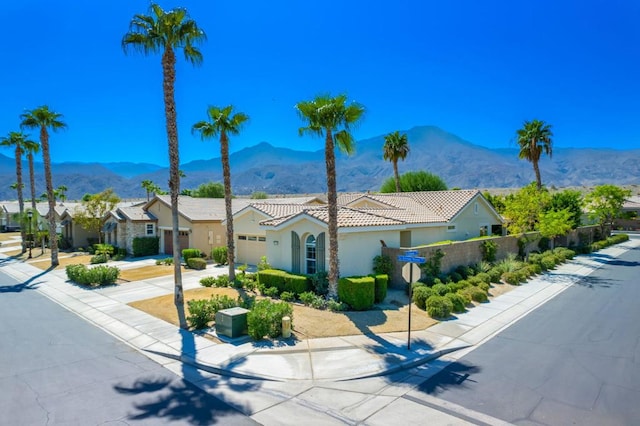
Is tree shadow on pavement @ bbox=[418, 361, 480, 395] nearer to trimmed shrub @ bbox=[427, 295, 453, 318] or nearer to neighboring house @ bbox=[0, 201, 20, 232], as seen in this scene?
trimmed shrub @ bbox=[427, 295, 453, 318]

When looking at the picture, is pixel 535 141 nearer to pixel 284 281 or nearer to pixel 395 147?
pixel 395 147

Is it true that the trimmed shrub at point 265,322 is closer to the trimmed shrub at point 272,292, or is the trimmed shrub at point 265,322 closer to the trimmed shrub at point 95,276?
the trimmed shrub at point 272,292

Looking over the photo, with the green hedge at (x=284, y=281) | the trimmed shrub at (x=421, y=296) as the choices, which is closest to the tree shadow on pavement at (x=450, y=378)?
the trimmed shrub at (x=421, y=296)

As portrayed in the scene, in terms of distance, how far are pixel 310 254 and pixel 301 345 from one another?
26.3 feet

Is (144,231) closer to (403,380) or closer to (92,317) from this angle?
(92,317)

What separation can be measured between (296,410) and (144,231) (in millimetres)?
29652

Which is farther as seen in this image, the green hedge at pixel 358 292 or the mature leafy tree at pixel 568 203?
the mature leafy tree at pixel 568 203

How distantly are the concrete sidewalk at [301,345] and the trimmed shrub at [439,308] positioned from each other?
0.42m

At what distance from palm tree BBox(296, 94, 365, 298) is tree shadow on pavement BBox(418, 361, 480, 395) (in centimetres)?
633

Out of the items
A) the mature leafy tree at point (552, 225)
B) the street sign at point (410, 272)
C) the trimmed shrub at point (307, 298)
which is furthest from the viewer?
the mature leafy tree at point (552, 225)

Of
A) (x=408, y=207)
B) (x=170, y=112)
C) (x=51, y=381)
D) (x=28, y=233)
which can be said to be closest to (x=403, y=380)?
(x=51, y=381)

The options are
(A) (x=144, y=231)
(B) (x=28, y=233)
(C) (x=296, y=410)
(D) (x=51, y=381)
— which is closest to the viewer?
(C) (x=296, y=410)

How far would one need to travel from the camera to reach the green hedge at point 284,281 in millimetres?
16938

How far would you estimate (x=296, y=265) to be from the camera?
65.3 ft
